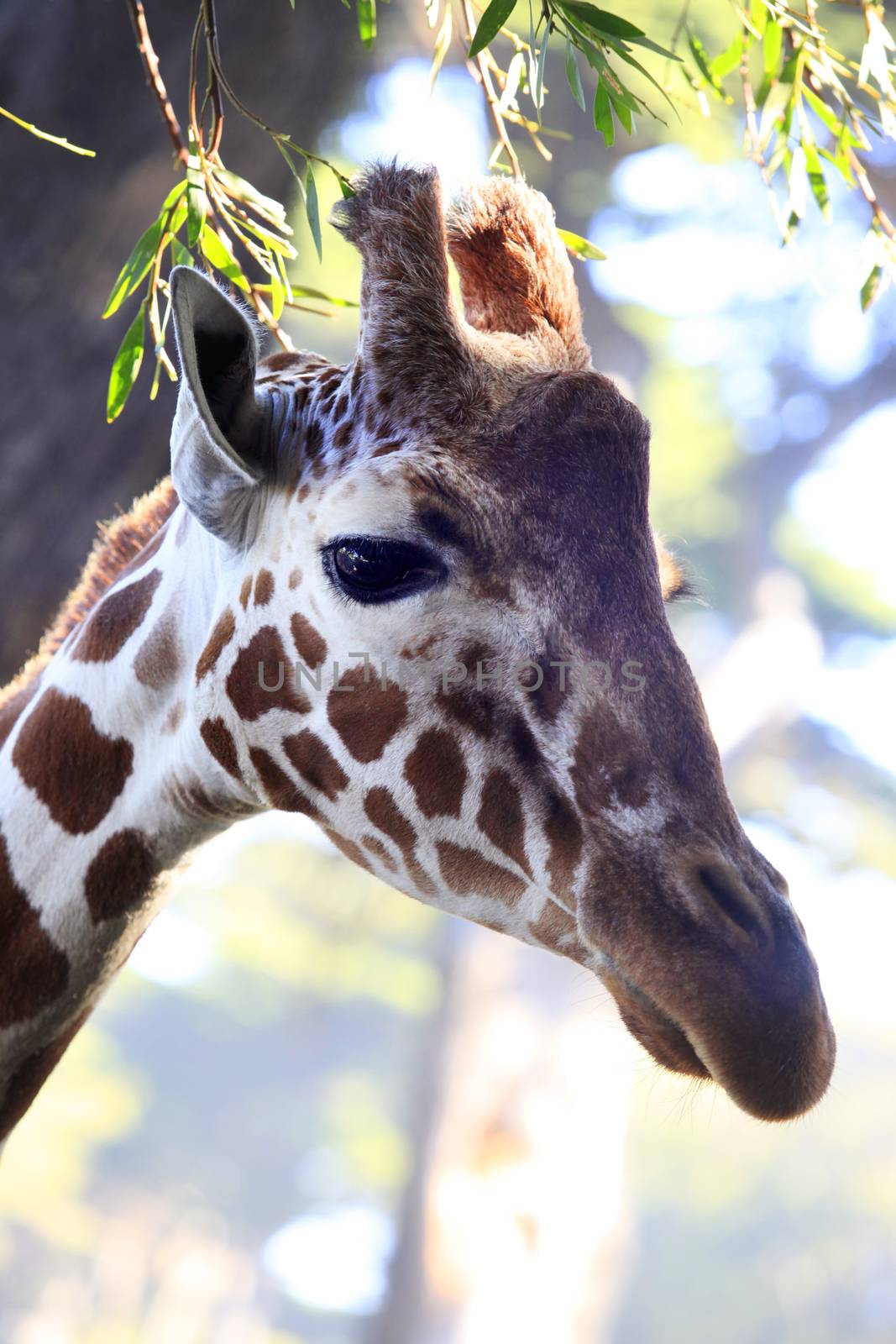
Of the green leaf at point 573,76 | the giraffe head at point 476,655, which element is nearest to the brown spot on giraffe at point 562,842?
the giraffe head at point 476,655

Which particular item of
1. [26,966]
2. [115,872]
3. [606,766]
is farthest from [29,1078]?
[606,766]

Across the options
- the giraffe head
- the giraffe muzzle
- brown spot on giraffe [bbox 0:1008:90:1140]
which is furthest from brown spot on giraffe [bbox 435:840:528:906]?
brown spot on giraffe [bbox 0:1008:90:1140]

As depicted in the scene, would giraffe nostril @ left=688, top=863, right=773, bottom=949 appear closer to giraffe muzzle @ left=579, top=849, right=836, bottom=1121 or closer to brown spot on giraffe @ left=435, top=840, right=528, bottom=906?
giraffe muzzle @ left=579, top=849, right=836, bottom=1121

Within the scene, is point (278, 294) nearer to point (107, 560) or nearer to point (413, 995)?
point (107, 560)

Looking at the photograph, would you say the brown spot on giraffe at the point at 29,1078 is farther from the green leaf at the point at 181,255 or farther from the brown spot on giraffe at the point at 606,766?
the green leaf at the point at 181,255

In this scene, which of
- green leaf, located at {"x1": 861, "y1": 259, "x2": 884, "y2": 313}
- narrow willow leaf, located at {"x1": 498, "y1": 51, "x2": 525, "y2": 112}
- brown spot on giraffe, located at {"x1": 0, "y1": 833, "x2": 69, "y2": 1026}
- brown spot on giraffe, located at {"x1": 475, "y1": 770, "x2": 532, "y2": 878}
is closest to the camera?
brown spot on giraffe, located at {"x1": 475, "y1": 770, "x2": 532, "y2": 878}

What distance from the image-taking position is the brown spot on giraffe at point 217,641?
1.09 meters

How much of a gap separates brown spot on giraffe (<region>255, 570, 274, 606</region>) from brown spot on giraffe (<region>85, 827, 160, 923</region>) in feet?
0.95

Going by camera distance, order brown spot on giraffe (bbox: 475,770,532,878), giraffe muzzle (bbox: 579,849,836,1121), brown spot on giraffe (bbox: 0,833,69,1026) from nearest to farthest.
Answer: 1. giraffe muzzle (bbox: 579,849,836,1121)
2. brown spot on giraffe (bbox: 475,770,532,878)
3. brown spot on giraffe (bbox: 0,833,69,1026)

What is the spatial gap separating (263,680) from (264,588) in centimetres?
9

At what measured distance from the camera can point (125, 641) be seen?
1.21 meters

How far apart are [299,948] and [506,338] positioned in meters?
Answer: 17.4

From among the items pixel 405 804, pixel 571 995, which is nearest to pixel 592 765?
pixel 405 804

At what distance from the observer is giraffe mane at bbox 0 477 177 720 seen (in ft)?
4.60
